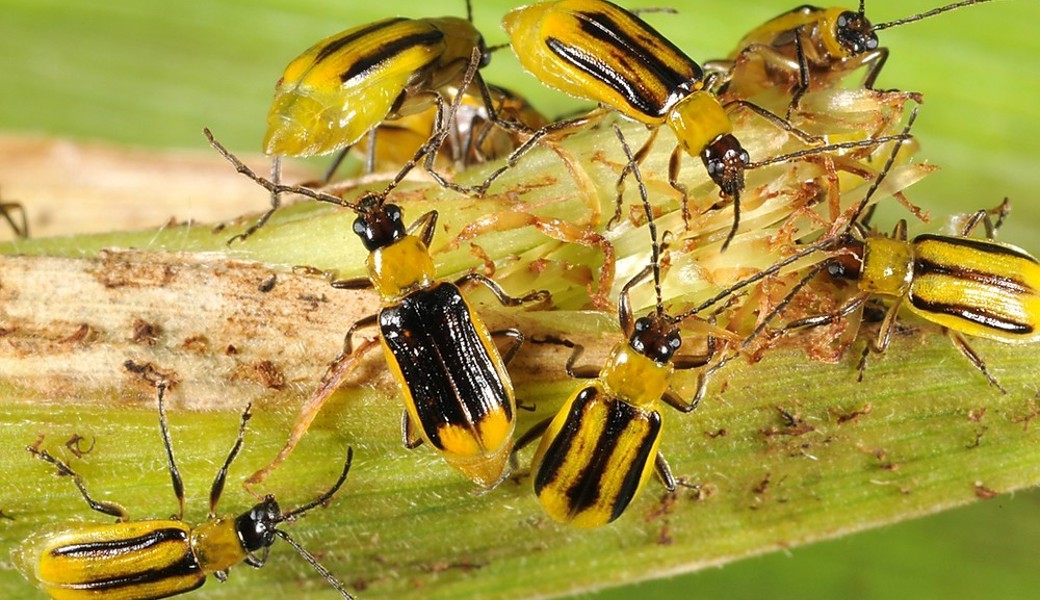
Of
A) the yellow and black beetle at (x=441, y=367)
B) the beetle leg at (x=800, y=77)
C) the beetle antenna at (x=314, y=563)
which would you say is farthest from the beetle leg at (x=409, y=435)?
the beetle leg at (x=800, y=77)

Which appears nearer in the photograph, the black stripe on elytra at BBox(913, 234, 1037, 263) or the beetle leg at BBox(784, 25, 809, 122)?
the beetle leg at BBox(784, 25, 809, 122)

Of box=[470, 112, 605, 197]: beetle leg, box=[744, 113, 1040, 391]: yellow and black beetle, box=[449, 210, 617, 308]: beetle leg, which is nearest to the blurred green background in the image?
box=[744, 113, 1040, 391]: yellow and black beetle

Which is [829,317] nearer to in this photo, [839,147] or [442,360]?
[839,147]

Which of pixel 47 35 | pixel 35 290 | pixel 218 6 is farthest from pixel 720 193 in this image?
pixel 47 35

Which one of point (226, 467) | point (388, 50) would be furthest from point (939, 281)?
point (226, 467)

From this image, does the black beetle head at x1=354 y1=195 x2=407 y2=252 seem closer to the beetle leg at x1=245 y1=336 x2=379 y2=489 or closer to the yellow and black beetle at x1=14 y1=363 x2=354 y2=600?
the beetle leg at x1=245 y1=336 x2=379 y2=489

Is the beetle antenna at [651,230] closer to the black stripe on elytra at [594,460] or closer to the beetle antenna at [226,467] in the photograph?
the black stripe on elytra at [594,460]
